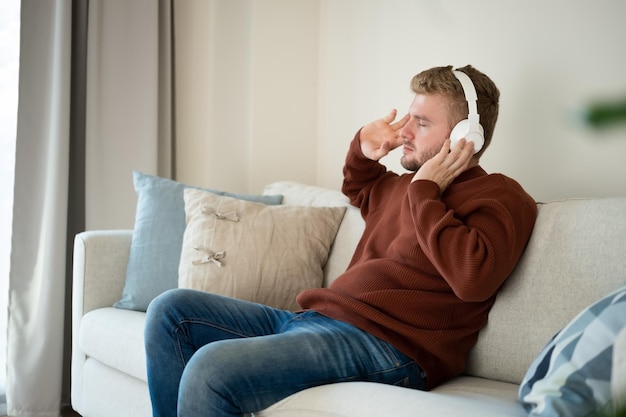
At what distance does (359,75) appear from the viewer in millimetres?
2752

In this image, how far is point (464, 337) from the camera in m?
1.50

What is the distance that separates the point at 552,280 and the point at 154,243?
132 cm

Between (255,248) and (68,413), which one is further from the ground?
(255,248)

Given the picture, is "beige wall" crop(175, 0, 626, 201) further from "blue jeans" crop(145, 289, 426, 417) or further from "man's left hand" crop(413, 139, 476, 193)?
"blue jeans" crop(145, 289, 426, 417)

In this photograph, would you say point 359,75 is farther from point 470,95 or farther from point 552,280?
point 552,280

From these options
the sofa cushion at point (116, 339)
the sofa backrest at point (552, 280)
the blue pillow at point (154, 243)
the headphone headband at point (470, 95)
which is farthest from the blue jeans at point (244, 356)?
the blue pillow at point (154, 243)

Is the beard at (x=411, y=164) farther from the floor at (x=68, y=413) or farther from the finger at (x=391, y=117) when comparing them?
the floor at (x=68, y=413)

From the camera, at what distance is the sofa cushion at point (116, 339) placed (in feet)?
6.28

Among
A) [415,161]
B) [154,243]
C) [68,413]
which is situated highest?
[415,161]

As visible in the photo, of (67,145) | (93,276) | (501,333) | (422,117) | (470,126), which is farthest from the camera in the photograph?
(67,145)

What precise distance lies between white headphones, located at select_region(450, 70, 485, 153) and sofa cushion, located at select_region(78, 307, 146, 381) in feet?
3.31

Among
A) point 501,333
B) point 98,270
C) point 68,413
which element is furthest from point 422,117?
point 68,413

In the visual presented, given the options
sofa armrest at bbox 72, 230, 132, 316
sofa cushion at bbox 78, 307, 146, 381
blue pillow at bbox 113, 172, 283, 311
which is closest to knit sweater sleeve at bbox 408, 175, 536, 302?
sofa cushion at bbox 78, 307, 146, 381

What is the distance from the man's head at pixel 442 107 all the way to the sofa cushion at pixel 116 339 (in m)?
0.92
